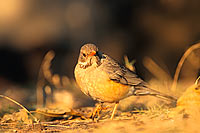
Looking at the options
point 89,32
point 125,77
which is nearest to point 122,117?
point 125,77

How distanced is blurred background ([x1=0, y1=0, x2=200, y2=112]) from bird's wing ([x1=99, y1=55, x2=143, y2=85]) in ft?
11.9

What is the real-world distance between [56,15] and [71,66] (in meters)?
1.69

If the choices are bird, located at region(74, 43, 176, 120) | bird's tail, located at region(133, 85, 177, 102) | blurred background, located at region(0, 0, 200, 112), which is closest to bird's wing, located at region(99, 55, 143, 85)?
bird, located at region(74, 43, 176, 120)

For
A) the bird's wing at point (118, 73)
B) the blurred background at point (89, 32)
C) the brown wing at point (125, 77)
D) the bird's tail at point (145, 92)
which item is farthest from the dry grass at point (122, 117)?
the blurred background at point (89, 32)

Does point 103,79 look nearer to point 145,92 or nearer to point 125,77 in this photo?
point 125,77

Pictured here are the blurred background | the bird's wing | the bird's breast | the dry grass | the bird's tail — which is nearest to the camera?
the dry grass

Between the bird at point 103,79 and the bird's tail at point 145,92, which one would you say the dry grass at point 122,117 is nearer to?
the bird's tail at point 145,92

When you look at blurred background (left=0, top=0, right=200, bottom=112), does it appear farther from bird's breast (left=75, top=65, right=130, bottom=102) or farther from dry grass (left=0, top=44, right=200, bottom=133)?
bird's breast (left=75, top=65, right=130, bottom=102)

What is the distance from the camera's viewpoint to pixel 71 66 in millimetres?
9695

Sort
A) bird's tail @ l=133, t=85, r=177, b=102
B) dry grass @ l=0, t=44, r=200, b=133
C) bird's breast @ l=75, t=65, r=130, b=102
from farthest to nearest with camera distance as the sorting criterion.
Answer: bird's tail @ l=133, t=85, r=177, b=102, bird's breast @ l=75, t=65, r=130, b=102, dry grass @ l=0, t=44, r=200, b=133

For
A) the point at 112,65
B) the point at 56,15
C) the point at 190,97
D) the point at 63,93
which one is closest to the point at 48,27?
the point at 56,15

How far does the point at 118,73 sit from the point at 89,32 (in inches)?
188

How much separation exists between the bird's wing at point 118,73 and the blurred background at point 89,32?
11.9ft

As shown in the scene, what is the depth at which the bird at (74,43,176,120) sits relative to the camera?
504 cm
